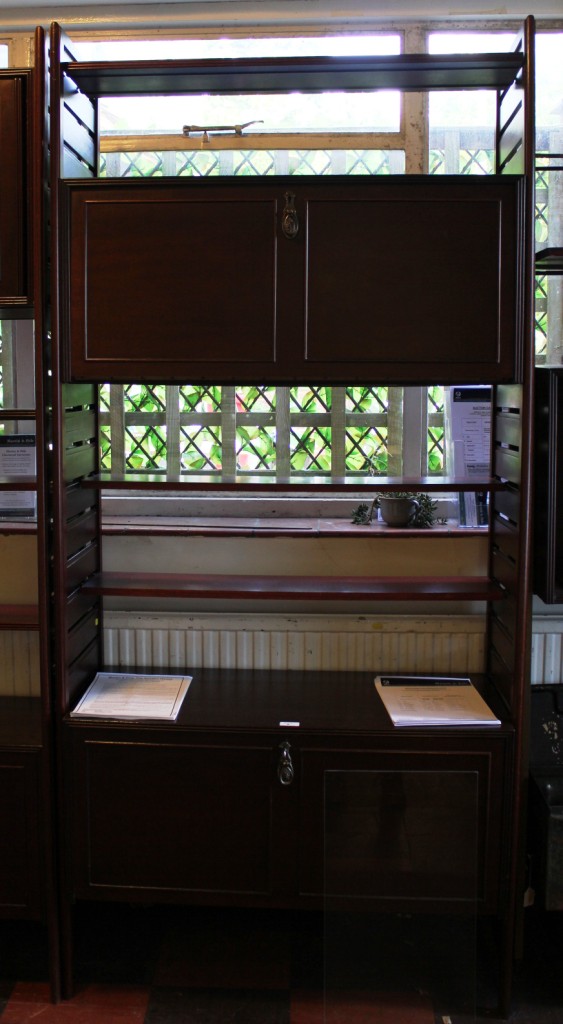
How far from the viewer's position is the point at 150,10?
8.77ft

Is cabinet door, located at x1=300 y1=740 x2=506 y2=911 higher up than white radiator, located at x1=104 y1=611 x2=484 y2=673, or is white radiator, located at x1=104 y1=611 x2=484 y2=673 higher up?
white radiator, located at x1=104 y1=611 x2=484 y2=673

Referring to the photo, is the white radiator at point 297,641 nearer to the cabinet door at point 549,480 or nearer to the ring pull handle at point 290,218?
the cabinet door at point 549,480

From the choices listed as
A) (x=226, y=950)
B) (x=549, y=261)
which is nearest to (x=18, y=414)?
(x=549, y=261)

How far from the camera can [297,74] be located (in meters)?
2.18

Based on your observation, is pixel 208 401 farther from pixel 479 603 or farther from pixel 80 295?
pixel 479 603

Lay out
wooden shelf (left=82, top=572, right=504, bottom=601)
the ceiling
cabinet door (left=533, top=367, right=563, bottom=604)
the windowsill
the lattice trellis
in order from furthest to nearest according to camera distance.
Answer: the lattice trellis → the ceiling → the windowsill → wooden shelf (left=82, top=572, right=504, bottom=601) → cabinet door (left=533, top=367, right=563, bottom=604)

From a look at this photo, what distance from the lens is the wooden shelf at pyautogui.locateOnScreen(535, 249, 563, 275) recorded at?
6.91 feet

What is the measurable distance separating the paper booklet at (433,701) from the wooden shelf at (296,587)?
27 centimetres

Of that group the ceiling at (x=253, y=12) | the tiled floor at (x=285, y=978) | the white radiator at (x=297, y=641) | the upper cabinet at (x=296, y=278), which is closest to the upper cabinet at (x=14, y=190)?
the upper cabinet at (x=296, y=278)

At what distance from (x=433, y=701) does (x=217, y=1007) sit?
3.07ft

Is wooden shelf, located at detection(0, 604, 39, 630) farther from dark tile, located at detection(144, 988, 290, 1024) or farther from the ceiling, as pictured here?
the ceiling

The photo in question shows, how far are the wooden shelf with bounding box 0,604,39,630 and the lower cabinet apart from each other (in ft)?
0.97

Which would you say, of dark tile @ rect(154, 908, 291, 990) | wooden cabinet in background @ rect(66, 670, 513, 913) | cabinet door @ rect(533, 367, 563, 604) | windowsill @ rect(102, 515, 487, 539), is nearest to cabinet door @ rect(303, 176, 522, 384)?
cabinet door @ rect(533, 367, 563, 604)

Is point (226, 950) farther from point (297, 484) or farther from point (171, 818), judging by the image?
point (297, 484)
